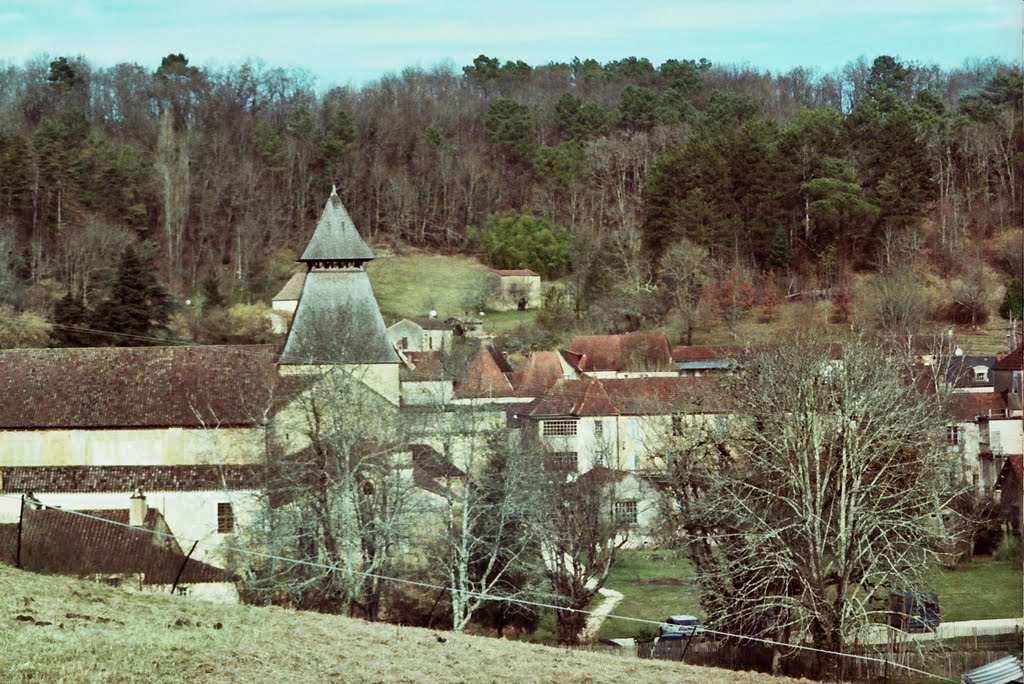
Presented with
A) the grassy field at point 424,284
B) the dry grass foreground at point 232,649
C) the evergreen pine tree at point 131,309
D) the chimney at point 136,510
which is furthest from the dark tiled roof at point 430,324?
the dry grass foreground at point 232,649

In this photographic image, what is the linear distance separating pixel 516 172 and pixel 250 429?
73.6 metres

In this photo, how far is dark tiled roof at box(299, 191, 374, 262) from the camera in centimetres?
4300

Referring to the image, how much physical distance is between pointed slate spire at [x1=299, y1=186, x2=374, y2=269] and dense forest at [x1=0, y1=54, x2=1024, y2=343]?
1956 centimetres

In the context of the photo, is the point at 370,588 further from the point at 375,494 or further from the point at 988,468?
the point at 988,468

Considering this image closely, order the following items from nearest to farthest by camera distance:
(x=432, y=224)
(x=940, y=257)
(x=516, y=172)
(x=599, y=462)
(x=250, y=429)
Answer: (x=250, y=429), (x=599, y=462), (x=940, y=257), (x=432, y=224), (x=516, y=172)

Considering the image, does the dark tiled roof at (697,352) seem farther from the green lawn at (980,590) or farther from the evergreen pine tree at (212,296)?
the green lawn at (980,590)

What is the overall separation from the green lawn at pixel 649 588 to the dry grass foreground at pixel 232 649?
951 cm

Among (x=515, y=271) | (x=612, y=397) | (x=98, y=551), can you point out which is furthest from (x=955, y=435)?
(x=515, y=271)

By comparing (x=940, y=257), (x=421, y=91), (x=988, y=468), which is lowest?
(x=988, y=468)

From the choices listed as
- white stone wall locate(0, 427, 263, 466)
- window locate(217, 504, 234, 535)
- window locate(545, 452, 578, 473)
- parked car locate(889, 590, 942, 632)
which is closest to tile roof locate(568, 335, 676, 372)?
window locate(545, 452, 578, 473)

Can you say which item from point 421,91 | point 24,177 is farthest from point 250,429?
point 421,91

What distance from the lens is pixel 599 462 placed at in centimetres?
4762

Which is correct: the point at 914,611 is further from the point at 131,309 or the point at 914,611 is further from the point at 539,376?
the point at 131,309

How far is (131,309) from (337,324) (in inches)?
814
